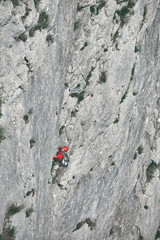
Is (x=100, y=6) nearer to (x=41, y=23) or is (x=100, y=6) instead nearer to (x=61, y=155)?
(x=41, y=23)

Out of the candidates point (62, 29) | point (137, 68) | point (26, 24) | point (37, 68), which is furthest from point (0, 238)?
point (137, 68)

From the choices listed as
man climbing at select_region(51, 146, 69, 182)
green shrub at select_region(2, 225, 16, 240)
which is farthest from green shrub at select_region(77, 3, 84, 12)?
green shrub at select_region(2, 225, 16, 240)

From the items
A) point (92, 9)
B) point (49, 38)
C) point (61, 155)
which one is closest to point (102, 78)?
point (92, 9)

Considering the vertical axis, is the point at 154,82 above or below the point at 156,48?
below

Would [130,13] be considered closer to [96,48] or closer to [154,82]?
[96,48]

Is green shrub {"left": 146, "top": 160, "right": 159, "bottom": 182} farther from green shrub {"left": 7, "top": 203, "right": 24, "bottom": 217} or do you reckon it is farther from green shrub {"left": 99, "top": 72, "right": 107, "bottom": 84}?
green shrub {"left": 7, "top": 203, "right": 24, "bottom": 217}

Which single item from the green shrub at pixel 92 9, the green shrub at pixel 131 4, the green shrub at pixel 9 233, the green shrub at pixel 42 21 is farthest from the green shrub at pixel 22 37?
the green shrub at pixel 131 4
